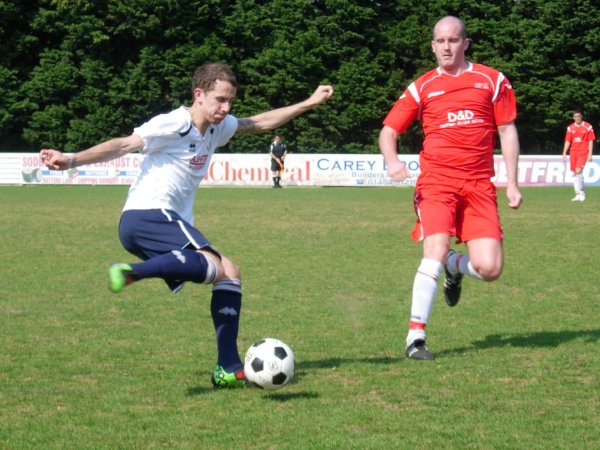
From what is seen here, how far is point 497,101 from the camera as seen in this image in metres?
6.59

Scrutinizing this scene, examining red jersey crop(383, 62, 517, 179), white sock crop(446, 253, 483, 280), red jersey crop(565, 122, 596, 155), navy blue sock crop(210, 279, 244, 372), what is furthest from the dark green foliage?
navy blue sock crop(210, 279, 244, 372)

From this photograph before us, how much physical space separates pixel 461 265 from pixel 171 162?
228 centimetres

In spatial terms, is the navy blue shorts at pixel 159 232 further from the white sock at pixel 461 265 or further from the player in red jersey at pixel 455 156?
the white sock at pixel 461 265

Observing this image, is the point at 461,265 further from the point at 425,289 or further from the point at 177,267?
the point at 177,267

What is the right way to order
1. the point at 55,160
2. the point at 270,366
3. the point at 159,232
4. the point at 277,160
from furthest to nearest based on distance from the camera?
the point at 277,160 → the point at 159,232 → the point at 270,366 → the point at 55,160

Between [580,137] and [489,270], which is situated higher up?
[580,137]

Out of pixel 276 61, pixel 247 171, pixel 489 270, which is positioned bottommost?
pixel 489 270

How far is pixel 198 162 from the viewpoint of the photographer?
5.75 m

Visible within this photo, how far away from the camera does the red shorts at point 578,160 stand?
2372 cm

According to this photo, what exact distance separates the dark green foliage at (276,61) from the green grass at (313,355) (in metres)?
31.3

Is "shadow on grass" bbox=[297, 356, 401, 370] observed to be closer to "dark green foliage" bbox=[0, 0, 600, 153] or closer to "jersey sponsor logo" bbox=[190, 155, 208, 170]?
"jersey sponsor logo" bbox=[190, 155, 208, 170]

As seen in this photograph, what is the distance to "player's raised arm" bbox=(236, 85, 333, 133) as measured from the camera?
6.22 metres

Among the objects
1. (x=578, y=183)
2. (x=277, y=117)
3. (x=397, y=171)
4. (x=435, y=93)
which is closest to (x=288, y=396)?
(x=397, y=171)

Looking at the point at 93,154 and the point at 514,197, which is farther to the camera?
the point at 514,197
